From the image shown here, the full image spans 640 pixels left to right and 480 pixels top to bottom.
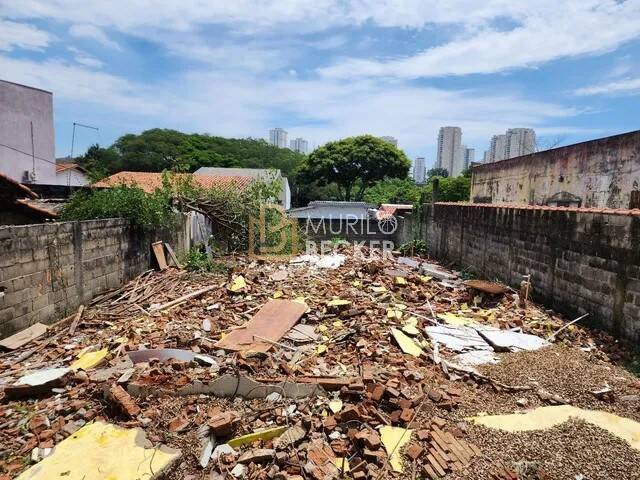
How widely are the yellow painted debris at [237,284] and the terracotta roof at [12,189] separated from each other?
377 cm

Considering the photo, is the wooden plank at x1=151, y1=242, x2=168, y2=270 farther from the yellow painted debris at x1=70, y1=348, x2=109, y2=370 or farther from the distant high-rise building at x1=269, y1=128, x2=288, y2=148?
the distant high-rise building at x1=269, y1=128, x2=288, y2=148

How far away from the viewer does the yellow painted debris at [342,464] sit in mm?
2818

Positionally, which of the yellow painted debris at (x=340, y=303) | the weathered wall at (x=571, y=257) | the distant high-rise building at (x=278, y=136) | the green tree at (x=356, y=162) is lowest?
the yellow painted debris at (x=340, y=303)

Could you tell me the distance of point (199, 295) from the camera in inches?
290

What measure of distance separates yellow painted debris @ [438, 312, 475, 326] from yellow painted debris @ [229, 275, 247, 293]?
3784 mm

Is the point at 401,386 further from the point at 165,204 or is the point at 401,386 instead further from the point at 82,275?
the point at 165,204

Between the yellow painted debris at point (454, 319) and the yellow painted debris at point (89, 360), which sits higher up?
the yellow painted debris at point (454, 319)

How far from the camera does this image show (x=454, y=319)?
618 centimetres

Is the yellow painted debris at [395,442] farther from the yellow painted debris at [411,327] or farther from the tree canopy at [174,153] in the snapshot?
the tree canopy at [174,153]

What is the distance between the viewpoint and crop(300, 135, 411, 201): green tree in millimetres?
32469

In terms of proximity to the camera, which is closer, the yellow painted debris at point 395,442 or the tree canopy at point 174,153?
the yellow painted debris at point 395,442

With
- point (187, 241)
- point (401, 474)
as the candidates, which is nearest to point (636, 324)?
point (401, 474)

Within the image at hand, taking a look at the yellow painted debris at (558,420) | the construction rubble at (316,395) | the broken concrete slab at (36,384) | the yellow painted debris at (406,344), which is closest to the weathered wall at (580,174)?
the construction rubble at (316,395)

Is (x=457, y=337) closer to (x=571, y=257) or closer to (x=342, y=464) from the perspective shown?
(x=571, y=257)
